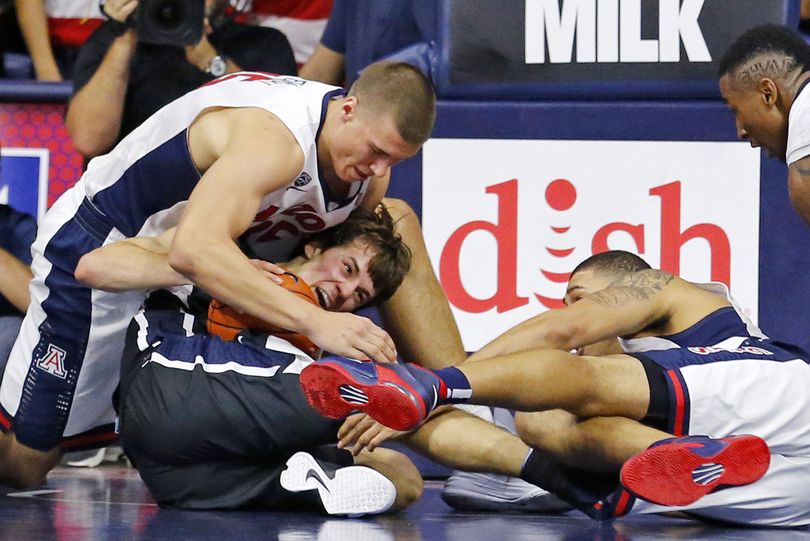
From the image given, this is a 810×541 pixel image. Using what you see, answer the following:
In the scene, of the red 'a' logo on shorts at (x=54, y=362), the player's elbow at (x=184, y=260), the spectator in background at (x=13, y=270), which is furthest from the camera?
the spectator in background at (x=13, y=270)

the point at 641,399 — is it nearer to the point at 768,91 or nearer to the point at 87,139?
the point at 768,91

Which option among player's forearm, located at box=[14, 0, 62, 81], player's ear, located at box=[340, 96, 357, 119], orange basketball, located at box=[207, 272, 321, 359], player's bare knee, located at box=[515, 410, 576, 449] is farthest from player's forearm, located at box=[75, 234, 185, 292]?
player's forearm, located at box=[14, 0, 62, 81]

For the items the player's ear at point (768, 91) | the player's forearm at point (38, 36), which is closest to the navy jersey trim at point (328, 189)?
the player's ear at point (768, 91)

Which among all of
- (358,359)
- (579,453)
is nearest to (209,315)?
(358,359)

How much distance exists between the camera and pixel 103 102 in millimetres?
4668

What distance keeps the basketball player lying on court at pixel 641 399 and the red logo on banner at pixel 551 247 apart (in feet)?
1.84

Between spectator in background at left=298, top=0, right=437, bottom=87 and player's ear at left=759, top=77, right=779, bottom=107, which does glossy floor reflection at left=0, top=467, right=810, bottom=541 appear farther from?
spectator in background at left=298, top=0, right=437, bottom=87

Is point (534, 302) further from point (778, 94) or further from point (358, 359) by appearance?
point (358, 359)

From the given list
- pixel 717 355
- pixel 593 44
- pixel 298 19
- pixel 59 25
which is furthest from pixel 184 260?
pixel 59 25

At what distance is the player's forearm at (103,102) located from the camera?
15.3 ft

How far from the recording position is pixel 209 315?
11.8ft

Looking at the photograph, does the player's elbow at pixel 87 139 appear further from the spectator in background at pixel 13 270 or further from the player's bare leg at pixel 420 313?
the player's bare leg at pixel 420 313

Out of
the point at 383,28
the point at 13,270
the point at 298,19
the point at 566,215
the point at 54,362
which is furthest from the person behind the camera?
the point at 298,19

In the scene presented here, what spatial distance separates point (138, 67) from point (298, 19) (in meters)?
1.05
